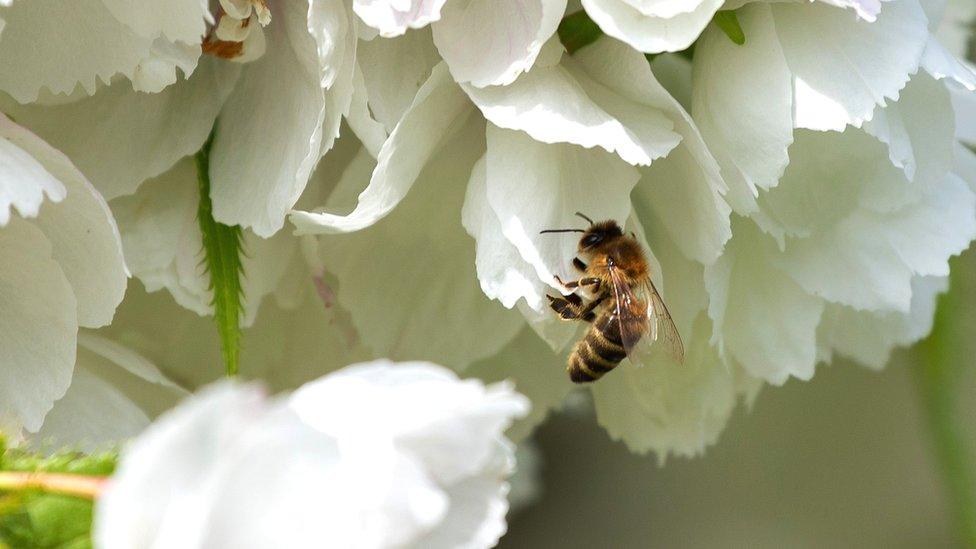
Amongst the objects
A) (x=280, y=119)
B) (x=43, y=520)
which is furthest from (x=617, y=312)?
(x=43, y=520)

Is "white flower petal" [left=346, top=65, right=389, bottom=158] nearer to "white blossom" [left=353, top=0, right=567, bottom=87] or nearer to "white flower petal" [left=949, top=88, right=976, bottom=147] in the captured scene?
"white blossom" [left=353, top=0, right=567, bottom=87]

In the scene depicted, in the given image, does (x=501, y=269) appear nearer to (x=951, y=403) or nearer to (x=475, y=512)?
(x=475, y=512)

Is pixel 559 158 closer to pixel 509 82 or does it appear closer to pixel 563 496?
pixel 509 82

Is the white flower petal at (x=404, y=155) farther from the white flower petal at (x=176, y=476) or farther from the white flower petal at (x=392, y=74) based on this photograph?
the white flower petal at (x=176, y=476)

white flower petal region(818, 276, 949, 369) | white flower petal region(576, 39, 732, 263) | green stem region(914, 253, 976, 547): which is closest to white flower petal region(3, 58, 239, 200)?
white flower petal region(576, 39, 732, 263)

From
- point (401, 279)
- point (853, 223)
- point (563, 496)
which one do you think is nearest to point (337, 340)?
point (401, 279)
